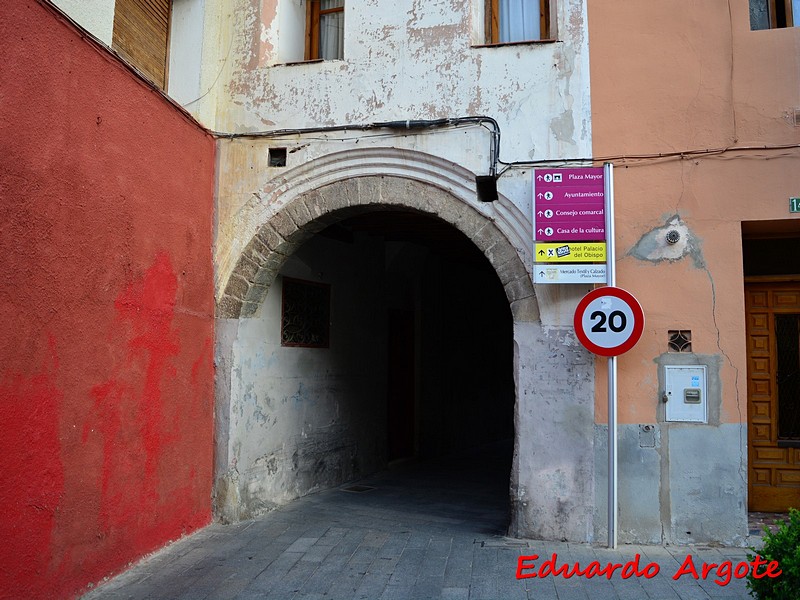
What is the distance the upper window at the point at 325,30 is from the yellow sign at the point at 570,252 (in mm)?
2881

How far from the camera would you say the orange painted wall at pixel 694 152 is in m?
5.50

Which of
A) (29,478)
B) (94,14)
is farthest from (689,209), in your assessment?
(29,478)

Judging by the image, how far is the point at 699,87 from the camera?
569 centimetres

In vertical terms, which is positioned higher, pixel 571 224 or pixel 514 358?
pixel 571 224

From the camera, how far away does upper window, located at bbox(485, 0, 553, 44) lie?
20.8 feet

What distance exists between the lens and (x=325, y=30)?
23.2ft

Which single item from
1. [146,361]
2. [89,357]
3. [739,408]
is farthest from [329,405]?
[739,408]

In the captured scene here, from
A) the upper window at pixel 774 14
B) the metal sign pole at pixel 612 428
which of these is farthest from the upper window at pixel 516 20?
the metal sign pole at pixel 612 428

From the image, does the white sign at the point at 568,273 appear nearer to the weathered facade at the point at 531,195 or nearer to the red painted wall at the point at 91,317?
the weathered facade at the point at 531,195

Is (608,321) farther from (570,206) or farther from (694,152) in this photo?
(694,152)

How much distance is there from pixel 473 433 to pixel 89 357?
8893mm

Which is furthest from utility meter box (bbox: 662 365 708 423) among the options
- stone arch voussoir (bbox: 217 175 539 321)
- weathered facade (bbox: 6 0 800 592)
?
stone arch voussoir (bbox: 217 175 539 321)

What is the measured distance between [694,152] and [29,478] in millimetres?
5169

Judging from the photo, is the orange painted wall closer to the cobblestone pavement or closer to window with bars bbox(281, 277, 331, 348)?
the cobblestone pavement
